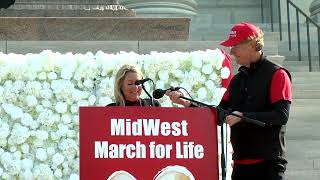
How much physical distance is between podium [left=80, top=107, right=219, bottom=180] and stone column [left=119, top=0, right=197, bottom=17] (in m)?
9.79

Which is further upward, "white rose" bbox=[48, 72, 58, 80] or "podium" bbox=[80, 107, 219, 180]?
"white rose" bbox=[48, 72, 58, 80]

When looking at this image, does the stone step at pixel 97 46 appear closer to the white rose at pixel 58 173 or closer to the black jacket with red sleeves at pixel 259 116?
the white rose at pixel 58 173

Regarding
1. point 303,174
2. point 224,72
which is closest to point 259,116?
point 224,72

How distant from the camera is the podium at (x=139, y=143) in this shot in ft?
13.3

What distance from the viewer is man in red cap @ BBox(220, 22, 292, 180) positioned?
13.8ft

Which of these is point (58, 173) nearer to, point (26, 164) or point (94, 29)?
point (26, 164)

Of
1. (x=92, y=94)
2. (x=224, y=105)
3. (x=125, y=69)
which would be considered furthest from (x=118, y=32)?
(x=224, y=105)

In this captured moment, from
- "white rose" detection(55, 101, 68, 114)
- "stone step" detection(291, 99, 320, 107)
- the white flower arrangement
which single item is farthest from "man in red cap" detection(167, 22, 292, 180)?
"stone step" detection(291, 99, 320, 107)

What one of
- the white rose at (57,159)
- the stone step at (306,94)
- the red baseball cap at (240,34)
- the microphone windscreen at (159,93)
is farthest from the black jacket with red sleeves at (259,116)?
the stone step at (306,94)

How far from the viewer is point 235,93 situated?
441cm

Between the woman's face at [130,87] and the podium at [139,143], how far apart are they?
80 centimetres

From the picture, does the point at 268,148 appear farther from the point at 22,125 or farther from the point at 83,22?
the point at 83,22

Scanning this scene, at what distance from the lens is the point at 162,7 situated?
14078 millimetres

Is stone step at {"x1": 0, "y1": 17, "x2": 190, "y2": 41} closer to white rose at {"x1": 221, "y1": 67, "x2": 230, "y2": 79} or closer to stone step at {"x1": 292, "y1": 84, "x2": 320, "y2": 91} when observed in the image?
white rose at {"x1": 221, "y1": 67, "x2": 230, "y2": 79}
